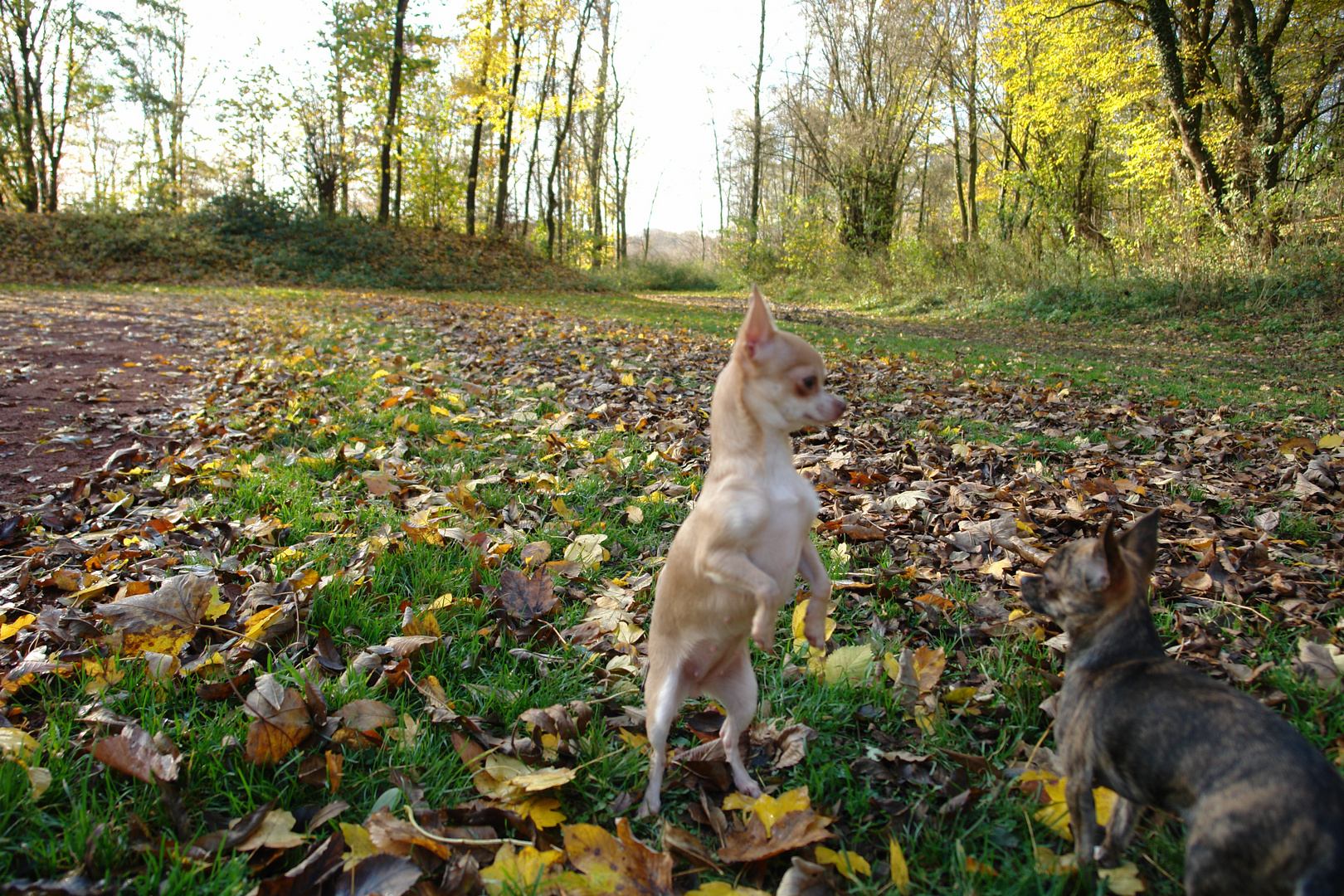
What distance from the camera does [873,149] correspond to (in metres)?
26.3

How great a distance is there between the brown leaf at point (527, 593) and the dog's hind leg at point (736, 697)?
3.41 feet

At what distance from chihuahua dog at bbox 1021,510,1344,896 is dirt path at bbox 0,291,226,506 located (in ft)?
17.1

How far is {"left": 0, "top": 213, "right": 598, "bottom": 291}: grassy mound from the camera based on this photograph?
20.8 metres

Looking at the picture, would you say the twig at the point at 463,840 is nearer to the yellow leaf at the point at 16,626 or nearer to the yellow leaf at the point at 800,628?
the yellow leaf at the point at 800,628

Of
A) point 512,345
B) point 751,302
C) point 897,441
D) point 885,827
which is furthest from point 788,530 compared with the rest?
point 512,345

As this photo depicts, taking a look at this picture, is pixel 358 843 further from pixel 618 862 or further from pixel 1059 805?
pixel 1059 805

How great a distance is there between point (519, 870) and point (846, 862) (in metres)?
0.84

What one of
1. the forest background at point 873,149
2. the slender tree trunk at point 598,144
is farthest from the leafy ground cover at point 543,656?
the slender tree trunk at point 598,144

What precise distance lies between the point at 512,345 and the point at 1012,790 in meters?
8.57

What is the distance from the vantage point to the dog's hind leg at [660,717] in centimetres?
207

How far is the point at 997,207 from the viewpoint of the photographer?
24.5 m

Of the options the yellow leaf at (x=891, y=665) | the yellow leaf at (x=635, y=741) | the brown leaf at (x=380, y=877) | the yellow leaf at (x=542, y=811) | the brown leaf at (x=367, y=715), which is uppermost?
the yellow leaf at (x=891, y=665)

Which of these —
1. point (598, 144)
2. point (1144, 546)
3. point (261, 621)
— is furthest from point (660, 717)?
point (598, 144)

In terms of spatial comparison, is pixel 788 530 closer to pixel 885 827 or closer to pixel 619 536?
pixel 885 827
